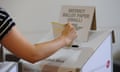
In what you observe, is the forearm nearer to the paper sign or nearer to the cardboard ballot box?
the cardboard ballot box

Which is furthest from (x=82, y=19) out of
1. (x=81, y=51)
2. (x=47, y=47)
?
(x=47, y=47)

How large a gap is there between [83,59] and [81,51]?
100 mm

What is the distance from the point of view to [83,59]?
3.98 ft

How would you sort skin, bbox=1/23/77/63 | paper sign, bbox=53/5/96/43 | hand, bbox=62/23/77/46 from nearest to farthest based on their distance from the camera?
skin, bbox=1/23/77/63, hand, bbox=62/23/77/46, paper sign, bbox=53/5/96/43

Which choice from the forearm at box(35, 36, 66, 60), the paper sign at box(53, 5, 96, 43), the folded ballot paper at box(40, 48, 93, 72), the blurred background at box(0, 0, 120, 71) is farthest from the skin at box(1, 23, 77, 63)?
the blurred background at box(0, 0, 120, 71)

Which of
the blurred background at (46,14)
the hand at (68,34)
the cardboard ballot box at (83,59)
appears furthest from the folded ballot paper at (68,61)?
the blurred background at (46,14)

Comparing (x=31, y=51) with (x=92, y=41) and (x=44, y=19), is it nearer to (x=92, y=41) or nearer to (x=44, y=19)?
(x=92, y=41)

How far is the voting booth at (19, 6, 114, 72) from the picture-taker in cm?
122

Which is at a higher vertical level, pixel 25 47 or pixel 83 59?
pixel 25 47

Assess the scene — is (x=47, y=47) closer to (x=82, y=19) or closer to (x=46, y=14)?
(x=82, y=19)

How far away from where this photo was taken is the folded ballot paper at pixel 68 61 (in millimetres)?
1186

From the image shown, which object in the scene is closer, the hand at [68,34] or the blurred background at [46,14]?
the hand at [68,34]

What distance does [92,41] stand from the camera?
1.42m

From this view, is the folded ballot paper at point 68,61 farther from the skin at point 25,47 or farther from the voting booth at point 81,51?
the skin at point 25,47
